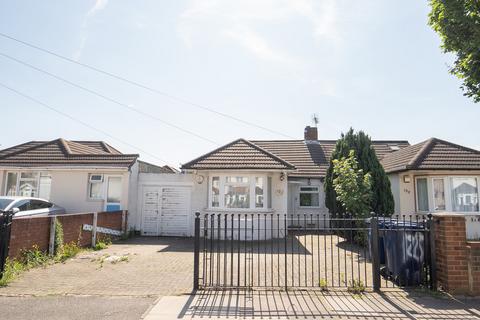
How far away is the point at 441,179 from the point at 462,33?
7.67 m

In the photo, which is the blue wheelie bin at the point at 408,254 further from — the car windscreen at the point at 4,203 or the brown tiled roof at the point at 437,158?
the car windscreen at the point at 4,203

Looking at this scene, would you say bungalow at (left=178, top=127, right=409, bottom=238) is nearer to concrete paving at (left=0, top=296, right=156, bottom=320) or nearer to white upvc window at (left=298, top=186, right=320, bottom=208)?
white upvc window at (left=298, top=186, right=320, bottom=208)

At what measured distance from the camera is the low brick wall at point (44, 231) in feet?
24.7

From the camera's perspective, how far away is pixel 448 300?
5441mm

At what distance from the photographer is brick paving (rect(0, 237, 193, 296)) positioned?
19.4ft

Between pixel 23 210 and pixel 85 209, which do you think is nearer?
pixel 23 210

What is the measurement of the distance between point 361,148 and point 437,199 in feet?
13.3

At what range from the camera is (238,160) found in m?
13.2

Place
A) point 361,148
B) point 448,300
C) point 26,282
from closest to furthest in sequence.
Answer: point 448,300 < point 26,282 < point 361,148

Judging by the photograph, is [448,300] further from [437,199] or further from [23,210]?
[23,210]

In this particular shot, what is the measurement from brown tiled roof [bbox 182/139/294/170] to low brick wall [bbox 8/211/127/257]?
3.98 meters

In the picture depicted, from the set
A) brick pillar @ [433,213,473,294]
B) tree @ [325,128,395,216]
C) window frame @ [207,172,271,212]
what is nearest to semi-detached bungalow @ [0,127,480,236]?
window frame @ [207,172,271,212]

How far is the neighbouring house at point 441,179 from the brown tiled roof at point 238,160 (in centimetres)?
561

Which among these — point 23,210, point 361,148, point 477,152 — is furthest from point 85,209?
point 477,152
